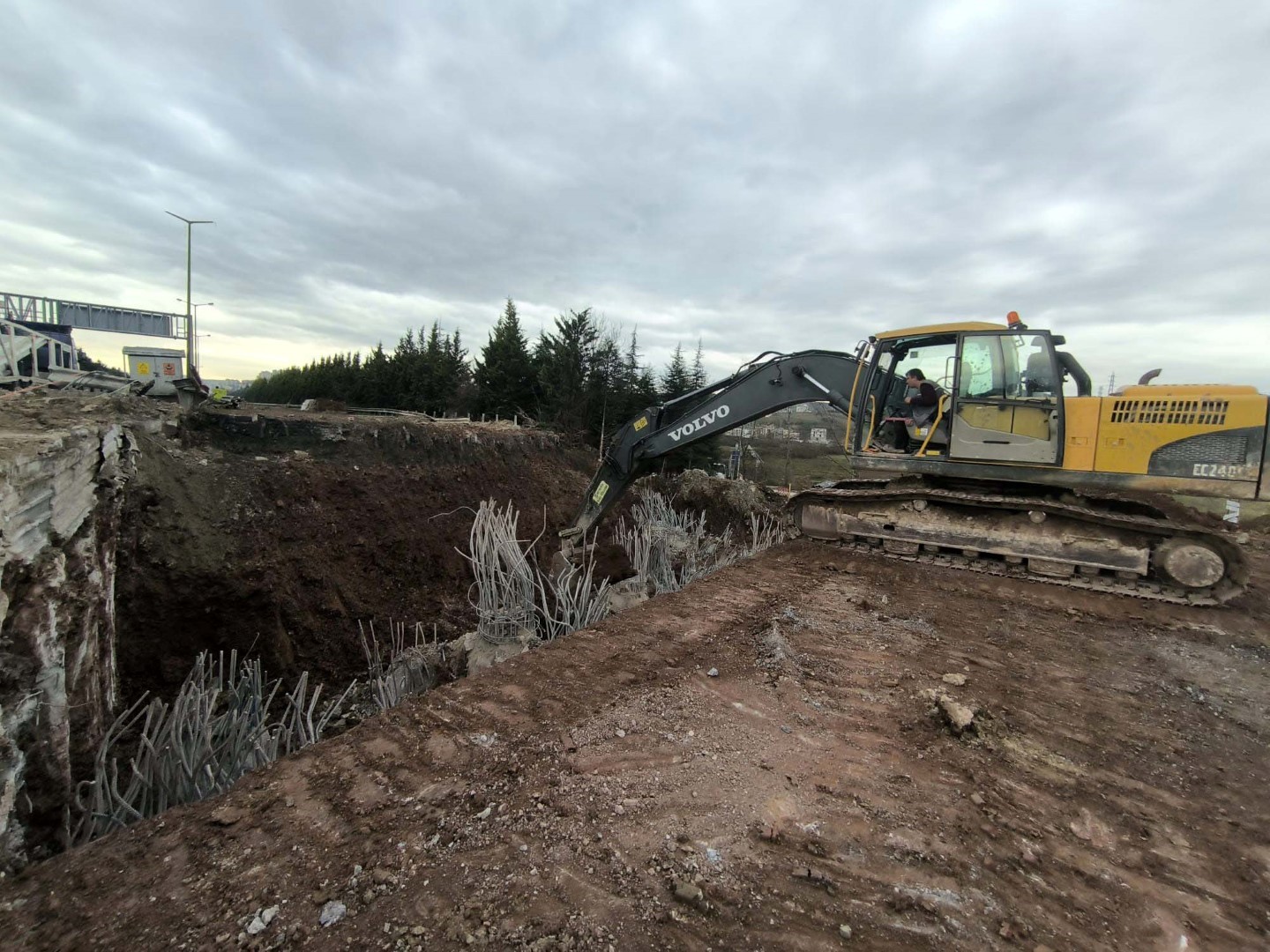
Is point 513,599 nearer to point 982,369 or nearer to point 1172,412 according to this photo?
point 982,369

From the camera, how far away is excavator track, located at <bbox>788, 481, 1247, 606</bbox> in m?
4.52

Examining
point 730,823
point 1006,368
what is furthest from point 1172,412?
point 730,823

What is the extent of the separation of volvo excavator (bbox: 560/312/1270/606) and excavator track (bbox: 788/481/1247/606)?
0.04 ft

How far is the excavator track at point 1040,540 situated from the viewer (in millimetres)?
4523

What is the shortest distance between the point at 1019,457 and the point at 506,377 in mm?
22369

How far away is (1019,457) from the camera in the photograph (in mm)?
5188

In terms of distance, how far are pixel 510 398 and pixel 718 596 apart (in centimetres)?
2164

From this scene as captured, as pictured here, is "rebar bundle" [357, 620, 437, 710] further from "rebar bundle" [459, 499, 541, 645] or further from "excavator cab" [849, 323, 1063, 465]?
"excavator cab" [849, 323, 1063, 465]

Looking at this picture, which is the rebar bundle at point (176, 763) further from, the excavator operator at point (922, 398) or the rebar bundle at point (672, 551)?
the excavator operator at point (922, 398)

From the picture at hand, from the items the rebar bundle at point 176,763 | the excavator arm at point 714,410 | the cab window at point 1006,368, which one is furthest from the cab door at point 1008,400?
the rebar bundle at point 176,763

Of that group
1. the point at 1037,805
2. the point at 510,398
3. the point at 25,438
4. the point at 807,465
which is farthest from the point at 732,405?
the point at 510,398

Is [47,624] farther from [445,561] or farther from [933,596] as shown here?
[445,561]

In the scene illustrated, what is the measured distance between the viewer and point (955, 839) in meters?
1.91

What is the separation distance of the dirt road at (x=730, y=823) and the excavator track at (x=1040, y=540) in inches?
59.7
